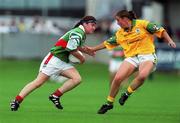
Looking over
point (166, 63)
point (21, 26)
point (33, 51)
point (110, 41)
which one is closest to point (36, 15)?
point (21, 26)

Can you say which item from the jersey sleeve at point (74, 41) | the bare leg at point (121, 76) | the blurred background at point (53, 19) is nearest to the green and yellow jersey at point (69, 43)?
the jersey sleeve at point (74, 41)

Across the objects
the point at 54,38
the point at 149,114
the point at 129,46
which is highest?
the point at 54,38

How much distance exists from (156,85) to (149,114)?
450 inches

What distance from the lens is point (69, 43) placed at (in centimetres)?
1681

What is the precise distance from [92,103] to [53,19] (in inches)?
1078

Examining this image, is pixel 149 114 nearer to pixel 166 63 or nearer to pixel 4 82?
pixel 4 82

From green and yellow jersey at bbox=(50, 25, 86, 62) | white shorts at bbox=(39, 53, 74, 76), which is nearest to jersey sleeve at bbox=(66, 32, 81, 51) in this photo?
green and yellow jersey at bbox=(50, 25, 86, 62)

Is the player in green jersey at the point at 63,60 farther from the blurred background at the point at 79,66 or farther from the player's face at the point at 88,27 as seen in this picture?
the blurred background at the point at 79,66

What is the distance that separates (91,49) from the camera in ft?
58.2

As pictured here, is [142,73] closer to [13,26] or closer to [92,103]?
[92,103]

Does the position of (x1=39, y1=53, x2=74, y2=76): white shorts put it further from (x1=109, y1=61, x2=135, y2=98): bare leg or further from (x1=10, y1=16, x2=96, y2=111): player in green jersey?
(x1=109, y1=61, x2=135, y2=98): bare leg

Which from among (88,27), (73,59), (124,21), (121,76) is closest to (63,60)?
(73,59)

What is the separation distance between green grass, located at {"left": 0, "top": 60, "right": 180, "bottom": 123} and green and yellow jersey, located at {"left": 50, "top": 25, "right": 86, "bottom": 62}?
116 cm

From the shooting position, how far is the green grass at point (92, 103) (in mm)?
15719
